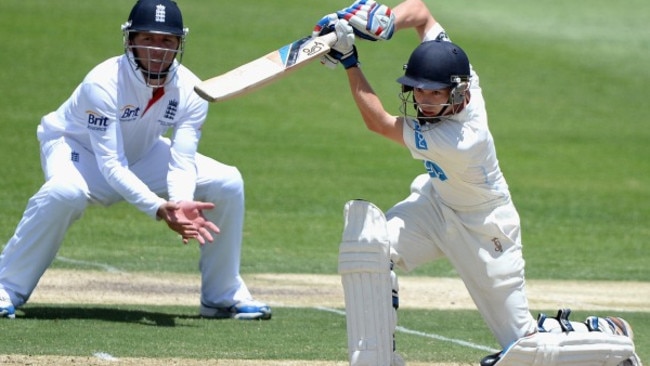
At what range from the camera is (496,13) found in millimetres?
27109

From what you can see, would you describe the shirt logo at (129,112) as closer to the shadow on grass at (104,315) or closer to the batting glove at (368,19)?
the shadow on grass at (104,315)

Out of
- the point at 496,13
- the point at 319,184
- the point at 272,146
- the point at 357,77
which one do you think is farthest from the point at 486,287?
the point at 496,13

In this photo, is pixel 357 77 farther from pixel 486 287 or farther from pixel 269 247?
pixel 269 247

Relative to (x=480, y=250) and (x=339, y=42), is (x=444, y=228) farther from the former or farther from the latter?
(x=339, y=42)

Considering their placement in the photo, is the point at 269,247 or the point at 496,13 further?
the point at 496,13

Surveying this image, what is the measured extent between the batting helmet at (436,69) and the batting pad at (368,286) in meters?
0.64

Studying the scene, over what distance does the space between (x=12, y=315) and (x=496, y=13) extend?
68.2 feet

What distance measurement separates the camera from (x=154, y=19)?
751cm

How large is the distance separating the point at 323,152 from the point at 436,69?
12438 millimetres

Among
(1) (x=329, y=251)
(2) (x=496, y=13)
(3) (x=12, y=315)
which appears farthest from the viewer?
(2) (x=496, y=13)

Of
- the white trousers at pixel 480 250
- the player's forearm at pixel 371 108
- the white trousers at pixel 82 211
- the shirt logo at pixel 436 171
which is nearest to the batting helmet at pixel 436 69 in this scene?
the player's forearm at pixel 371 108

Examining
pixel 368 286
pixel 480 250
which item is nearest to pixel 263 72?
pixel 368 286

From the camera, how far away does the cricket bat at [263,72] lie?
18.8 feet

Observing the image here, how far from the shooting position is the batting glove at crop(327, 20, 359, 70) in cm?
582
